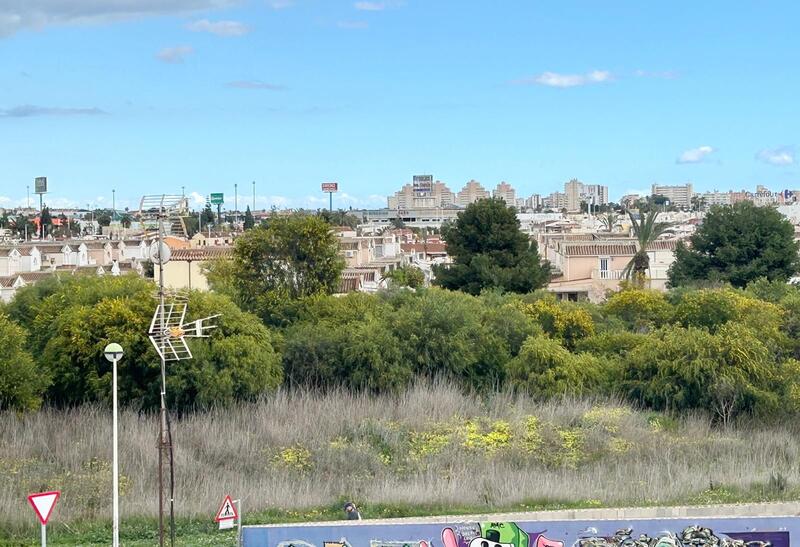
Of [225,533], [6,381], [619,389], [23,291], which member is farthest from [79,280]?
[225,533]

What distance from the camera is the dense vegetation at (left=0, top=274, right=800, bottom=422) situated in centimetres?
2220

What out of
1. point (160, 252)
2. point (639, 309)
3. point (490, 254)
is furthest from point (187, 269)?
point (160, 252)

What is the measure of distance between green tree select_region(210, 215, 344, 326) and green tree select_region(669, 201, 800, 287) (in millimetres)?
16083

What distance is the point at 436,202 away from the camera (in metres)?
192

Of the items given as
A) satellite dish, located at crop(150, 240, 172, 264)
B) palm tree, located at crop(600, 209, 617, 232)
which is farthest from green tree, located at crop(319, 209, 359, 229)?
satellite dish, located at crop(150, 240, 172, 264)

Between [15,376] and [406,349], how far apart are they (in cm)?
781

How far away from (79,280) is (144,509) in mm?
12860

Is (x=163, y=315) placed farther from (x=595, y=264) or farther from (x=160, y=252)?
(x=595, y=264)

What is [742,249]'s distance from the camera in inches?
1598

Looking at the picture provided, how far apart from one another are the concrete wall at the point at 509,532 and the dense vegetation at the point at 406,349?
30.0ft

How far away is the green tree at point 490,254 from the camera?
122 feet

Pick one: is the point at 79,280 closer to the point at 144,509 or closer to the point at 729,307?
the point at 144,509

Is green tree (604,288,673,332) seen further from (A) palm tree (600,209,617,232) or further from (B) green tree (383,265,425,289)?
(A) palm tree (600,209,617,232)

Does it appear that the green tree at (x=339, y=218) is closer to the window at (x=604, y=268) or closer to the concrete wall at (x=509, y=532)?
the window at (x=604, y=268)
